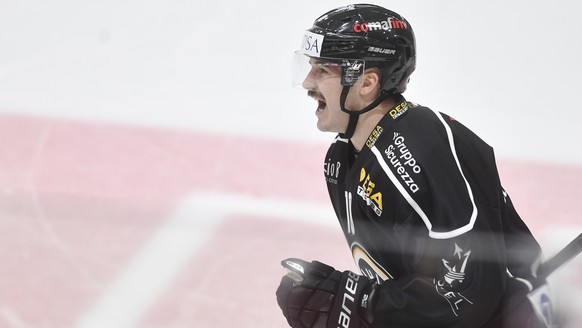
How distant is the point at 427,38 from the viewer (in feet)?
13.2

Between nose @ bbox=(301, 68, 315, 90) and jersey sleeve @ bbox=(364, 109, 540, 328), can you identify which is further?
nose @ bbox=(301, 68, 315, 90)

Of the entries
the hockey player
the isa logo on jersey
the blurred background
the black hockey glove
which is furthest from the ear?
the blurred background

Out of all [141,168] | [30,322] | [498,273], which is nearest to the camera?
[498,273]

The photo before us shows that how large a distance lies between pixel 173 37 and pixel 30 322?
1963 mm

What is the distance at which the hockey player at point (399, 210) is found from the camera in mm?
1729

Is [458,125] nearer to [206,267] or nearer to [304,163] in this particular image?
[206,267]

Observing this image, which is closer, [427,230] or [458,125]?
[427,230]

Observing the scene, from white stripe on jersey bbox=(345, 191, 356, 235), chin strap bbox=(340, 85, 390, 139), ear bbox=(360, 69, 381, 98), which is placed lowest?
white stripe on jersey bbox=(345, 191, 356, 235)

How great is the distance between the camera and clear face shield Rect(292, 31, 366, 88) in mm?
1910

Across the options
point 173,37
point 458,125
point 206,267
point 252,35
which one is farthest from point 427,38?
point 458,125

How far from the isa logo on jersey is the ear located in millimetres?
121

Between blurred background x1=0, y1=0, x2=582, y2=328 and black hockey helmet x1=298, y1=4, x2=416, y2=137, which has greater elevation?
black hockey helmet x1=298, y1=4, x2=416, y2=137

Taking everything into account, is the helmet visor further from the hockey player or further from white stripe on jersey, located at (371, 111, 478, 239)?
white stripe on jersey, located at (371, 111, 478, 239)

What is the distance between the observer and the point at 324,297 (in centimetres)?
Result: 183
